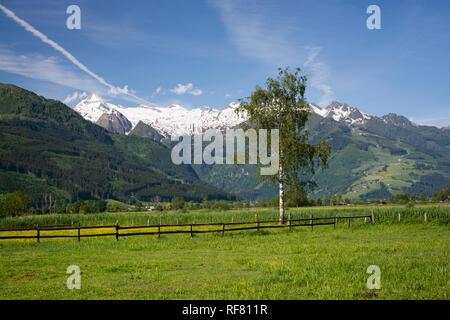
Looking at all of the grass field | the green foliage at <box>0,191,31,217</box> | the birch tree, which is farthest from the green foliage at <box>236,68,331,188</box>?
the green foliage at <box>0,191,31,217</box>

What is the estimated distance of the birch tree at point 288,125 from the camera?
157ft

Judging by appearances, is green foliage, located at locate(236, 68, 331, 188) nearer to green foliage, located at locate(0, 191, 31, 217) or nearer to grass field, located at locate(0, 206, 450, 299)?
grass field, located at locate(0, 206, 450, 299)

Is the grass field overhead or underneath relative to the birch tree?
underneath

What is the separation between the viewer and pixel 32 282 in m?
16.1

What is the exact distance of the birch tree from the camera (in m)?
47.7

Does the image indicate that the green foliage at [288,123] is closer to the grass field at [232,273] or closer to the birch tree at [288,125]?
the birch tree at [288,125]

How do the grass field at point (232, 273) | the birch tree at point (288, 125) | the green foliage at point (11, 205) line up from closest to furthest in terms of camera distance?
the grass field at point (232, 273) < the birch tree at point (288, 125) < the green foliage at point (11, 205)

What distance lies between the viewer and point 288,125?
48.9m

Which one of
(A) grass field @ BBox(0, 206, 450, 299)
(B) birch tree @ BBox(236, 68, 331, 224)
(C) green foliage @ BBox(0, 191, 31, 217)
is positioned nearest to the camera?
(A) grass field @ BBox(0, 206, 450, 299)

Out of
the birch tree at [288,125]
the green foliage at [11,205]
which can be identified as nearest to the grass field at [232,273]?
the birch tree at [288,125]
